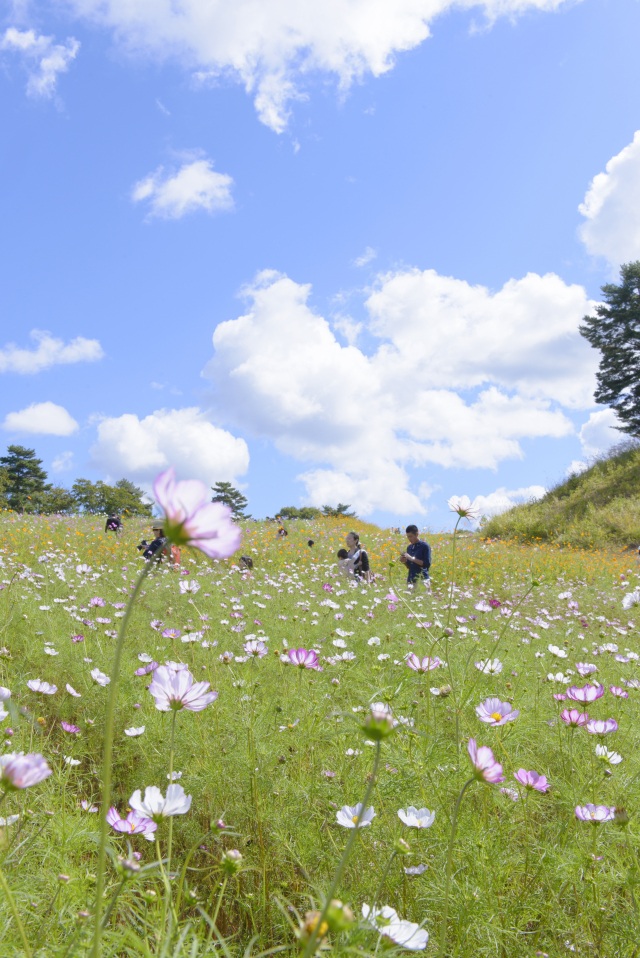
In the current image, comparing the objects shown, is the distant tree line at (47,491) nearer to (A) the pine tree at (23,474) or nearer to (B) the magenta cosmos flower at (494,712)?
(A) the pine tree at (23,474)

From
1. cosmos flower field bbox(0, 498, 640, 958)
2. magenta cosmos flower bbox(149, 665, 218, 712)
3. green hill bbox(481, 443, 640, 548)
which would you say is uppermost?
green hill bbox(481, 443, 640, 548)

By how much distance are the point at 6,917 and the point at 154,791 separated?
1.58 feet

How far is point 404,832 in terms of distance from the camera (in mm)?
1688

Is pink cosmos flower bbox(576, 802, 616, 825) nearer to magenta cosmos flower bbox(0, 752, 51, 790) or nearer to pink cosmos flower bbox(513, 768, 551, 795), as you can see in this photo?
pink cosmos flower bbox(513, 768, 551, 795)

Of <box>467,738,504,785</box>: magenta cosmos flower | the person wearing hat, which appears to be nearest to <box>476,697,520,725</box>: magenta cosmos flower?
<box>467,738,504,785</box>: magenta cosmos flower

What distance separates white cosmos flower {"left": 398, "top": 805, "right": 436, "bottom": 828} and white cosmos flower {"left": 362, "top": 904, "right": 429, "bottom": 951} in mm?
403

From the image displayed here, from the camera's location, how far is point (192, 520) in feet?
2.20

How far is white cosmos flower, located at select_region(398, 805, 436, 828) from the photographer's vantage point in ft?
4.77

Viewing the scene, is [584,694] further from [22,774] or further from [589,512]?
[589,512]

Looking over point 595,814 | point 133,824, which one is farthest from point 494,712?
point 133,824

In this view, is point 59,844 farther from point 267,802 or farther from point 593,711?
point 593,711

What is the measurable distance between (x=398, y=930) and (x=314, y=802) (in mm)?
1114

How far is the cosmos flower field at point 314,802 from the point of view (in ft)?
3.61

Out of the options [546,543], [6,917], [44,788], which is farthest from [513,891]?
[546,543]
